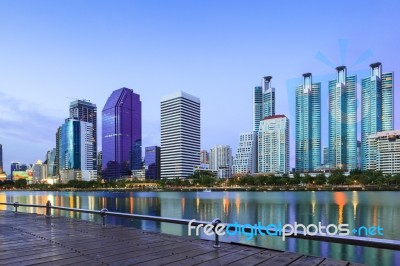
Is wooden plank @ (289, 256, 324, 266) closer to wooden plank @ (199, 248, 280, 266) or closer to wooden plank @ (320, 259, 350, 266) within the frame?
wooden plank @ (320, 259, 350, 266)

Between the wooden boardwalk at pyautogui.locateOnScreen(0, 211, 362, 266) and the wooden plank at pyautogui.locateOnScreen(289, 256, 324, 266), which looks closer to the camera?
the wooden plank at pyautogui.locateOnScreen(289, 256, 324, 266)

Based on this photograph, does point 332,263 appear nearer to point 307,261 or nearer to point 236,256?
point 307,261

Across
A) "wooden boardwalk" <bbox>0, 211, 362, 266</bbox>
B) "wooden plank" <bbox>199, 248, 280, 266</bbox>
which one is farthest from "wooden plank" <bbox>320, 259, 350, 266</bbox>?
"wooden plank" <bbox>199, 248, 280, 266</bbox>

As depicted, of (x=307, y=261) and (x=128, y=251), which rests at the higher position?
(x=307, y=261)

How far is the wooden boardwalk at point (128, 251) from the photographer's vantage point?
6023 millimetres

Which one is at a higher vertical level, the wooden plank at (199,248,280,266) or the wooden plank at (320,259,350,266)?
the wooden plank at (320,259,350,266)

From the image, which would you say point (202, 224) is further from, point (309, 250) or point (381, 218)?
point (381, 218)

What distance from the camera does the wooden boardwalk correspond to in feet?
19.8

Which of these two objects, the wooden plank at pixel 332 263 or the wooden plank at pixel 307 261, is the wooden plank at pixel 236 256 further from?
the wooden plank at pixel 332 263

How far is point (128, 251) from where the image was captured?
7043 mm

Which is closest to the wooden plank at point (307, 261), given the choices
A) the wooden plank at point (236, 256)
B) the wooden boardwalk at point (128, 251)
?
the wooden boardwalk at point (128, 251)

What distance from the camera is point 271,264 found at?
18.7 feet

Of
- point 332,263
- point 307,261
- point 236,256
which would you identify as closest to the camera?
Answer: point 332,263

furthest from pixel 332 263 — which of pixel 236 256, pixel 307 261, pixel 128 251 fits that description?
pixel 128 251
